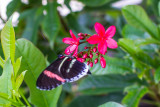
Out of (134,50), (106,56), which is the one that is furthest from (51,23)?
(134,50)

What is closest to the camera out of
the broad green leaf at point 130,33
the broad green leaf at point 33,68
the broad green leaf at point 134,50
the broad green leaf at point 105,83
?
the broad green leaf at point 33,68

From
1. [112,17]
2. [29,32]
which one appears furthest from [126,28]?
[112,17]

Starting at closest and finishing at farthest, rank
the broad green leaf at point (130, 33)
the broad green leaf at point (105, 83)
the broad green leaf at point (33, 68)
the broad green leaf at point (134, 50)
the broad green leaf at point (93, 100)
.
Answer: the broad green leaf at point (33, 68) < the broad green leaf at point (134, 50) < the broad green leaf at point (130, 33) < the broad green leaf at point (105, 83) < the broad green leaf at point (93, 100)

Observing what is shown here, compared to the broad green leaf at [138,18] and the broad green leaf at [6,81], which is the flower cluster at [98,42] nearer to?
the broad green leaf at [6,81]

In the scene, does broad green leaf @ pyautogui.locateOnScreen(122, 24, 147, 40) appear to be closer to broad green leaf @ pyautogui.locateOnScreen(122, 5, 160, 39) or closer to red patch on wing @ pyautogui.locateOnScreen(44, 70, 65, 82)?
broad green leaf @ pyautogui.locateOnScreen(122, 5, 160, 39)

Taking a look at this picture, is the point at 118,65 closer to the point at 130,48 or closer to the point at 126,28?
the point at 130,48

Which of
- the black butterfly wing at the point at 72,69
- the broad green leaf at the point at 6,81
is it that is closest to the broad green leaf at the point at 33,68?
the broad green leaf at the point at 6,81

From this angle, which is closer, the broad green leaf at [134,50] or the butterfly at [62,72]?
the butterfly at [62,72]
